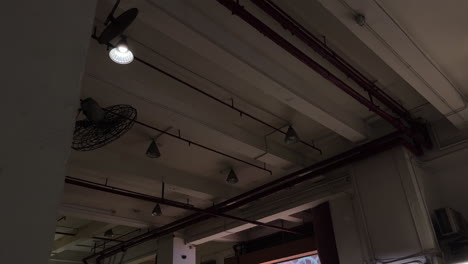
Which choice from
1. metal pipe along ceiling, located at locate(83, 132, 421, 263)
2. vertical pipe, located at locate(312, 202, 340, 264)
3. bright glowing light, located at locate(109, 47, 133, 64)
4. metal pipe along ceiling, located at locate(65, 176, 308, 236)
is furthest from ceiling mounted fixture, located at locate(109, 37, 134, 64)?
vertical pipe, located at locate(312, 202, 340, 264)

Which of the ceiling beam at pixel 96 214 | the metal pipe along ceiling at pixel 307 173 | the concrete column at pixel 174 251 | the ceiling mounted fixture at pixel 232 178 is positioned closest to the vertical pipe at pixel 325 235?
the metal pipe along ceiling at pixel 307 173

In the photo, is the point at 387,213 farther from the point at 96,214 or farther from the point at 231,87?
the point at 96,214

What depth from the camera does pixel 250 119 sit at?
4.42 metres

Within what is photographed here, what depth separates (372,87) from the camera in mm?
3744

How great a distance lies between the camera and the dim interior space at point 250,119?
62cm

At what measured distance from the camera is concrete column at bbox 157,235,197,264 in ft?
21.5

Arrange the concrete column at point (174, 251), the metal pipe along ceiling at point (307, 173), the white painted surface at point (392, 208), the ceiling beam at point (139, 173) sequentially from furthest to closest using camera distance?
the concrete column at point (174, 251) < the ceiling beam at point (139, 173) < the metal pipe along ceiling at point (307, 173) < the white painted surface at point (392, 208)

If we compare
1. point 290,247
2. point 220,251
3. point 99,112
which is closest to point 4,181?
point 99,112

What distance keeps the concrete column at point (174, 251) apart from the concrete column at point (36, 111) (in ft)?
20.8

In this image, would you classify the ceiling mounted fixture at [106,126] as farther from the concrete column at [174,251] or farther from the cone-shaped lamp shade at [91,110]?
the concrete column at [174,251]

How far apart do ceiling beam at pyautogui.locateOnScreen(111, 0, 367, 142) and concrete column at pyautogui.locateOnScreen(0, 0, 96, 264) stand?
188 cm

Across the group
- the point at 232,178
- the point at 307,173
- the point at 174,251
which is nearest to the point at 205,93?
the point at 232,178

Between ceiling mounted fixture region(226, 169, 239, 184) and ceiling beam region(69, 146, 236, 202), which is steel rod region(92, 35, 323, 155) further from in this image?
ceiling beam region(69, 146, 236, 202)

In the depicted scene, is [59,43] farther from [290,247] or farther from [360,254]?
[290,247]
